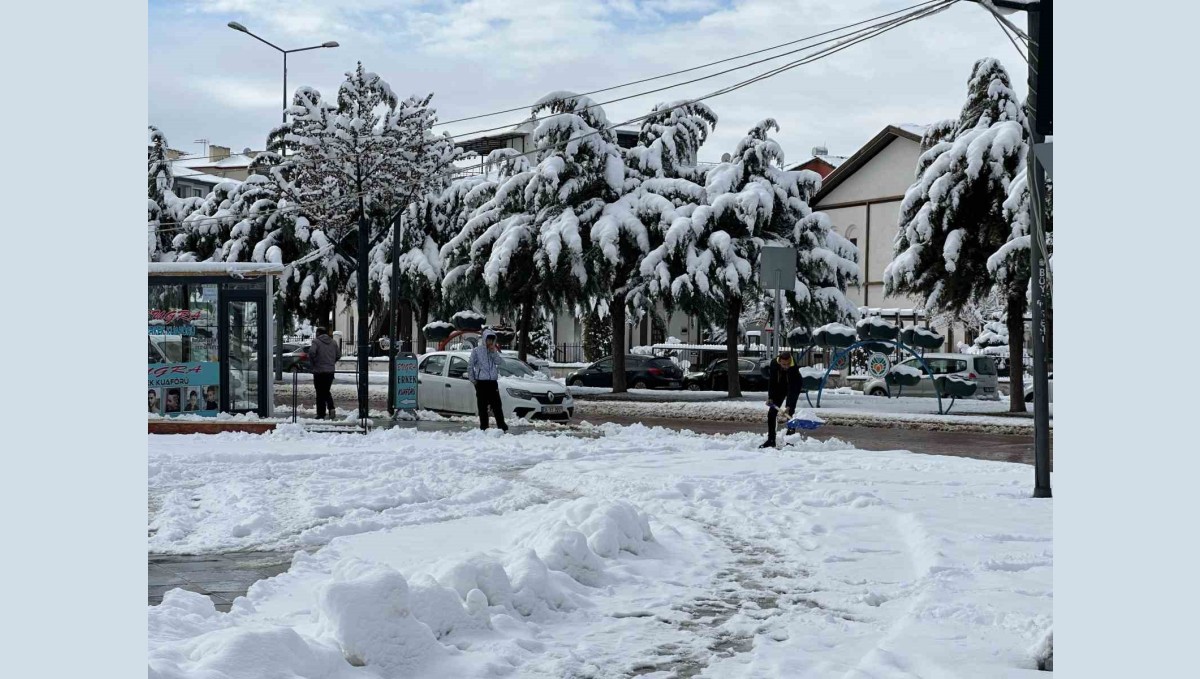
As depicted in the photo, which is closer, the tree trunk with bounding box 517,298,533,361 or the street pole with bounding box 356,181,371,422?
the street pole with bounding box 356,181,371,422

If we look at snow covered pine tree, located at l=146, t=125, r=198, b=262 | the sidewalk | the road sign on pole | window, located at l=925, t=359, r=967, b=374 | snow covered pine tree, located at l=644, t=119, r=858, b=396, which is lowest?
the sidewalk

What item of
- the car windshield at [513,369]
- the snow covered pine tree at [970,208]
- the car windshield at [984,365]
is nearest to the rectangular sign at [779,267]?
Result: the car windshield at [513,369]

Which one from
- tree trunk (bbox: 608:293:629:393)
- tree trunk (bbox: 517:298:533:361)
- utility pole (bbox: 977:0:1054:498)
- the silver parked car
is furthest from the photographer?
tree trunk (bbox: 517:298:533:361)

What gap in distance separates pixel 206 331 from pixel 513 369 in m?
6.12

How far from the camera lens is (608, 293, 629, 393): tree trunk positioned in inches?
1375

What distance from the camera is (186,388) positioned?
21.4 metres

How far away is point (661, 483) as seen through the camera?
13117mm

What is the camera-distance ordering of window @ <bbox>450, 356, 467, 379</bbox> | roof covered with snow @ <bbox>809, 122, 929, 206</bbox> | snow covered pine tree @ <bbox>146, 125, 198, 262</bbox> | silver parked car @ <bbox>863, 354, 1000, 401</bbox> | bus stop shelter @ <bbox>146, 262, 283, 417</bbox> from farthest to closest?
roof covered with snow @ <bbox>809, 122, 929, 206</bbox> < snow covered pine tree @ <bbox>146, 125, 198, 262</bbox> < silver parked car @ <bbox>863, 354, 1000, 401</bbox> < window @ <bbox>450, 356, 467, 379</bbox> < bus stop shelter @ <bbox>146, 262, 283, 417</bbox>

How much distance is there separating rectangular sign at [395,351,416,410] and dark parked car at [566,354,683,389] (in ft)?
61.3

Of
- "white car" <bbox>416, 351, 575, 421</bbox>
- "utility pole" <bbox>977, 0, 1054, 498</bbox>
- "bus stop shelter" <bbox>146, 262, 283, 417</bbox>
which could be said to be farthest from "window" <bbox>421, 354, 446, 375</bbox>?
"utility pole" <bbox>977, 0, 1054, 498</bbox>

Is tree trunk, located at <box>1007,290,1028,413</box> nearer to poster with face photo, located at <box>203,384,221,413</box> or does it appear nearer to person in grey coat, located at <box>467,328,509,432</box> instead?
person in grey coat, located at <box>467,328,509,432</box>

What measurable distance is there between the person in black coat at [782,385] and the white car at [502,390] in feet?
21.2

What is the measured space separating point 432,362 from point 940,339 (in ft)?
42.5

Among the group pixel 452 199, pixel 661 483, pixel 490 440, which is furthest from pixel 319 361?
pixel 452 199
